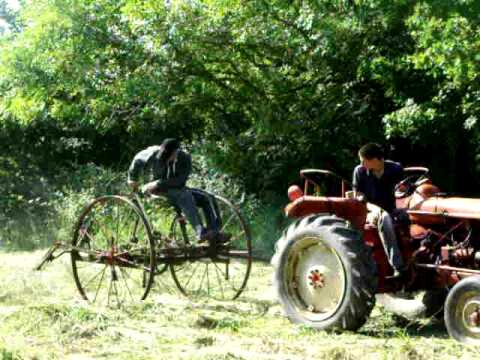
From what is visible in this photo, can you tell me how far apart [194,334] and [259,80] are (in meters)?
7.65

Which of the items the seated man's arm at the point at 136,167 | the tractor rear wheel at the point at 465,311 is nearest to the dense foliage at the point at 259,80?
the seated man's arm at the point at 136,167

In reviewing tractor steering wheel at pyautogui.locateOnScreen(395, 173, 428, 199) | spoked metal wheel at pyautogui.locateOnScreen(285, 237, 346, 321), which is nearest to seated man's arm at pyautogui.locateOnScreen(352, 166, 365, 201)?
spoked metal wheel at pyautogui.locateOnScreen(285, 237, 346, 321)

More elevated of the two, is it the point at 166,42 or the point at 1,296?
the point at 166,42

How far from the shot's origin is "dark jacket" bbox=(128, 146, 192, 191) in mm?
8703

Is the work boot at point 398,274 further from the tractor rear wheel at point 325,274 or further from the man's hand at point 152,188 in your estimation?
the man's hand at point 152,188

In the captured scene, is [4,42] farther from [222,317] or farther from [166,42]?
[222,317]

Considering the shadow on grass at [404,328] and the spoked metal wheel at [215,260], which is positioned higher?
the spoked metal wheel at [215,260]

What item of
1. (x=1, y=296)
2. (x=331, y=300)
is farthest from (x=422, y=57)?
(x=1, y=296)

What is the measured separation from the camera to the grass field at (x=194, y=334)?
583 centimetres

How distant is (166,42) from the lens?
13.1 metres

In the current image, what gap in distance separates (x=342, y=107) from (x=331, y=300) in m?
7.51

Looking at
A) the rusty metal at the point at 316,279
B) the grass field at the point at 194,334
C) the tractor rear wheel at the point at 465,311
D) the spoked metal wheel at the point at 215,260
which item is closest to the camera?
the grass field at the point at 194,334

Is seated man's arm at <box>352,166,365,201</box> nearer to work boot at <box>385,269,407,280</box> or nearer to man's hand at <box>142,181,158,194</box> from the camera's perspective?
work boot at <box>385,269,407,280</box>

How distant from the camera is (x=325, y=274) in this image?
6.94 m
